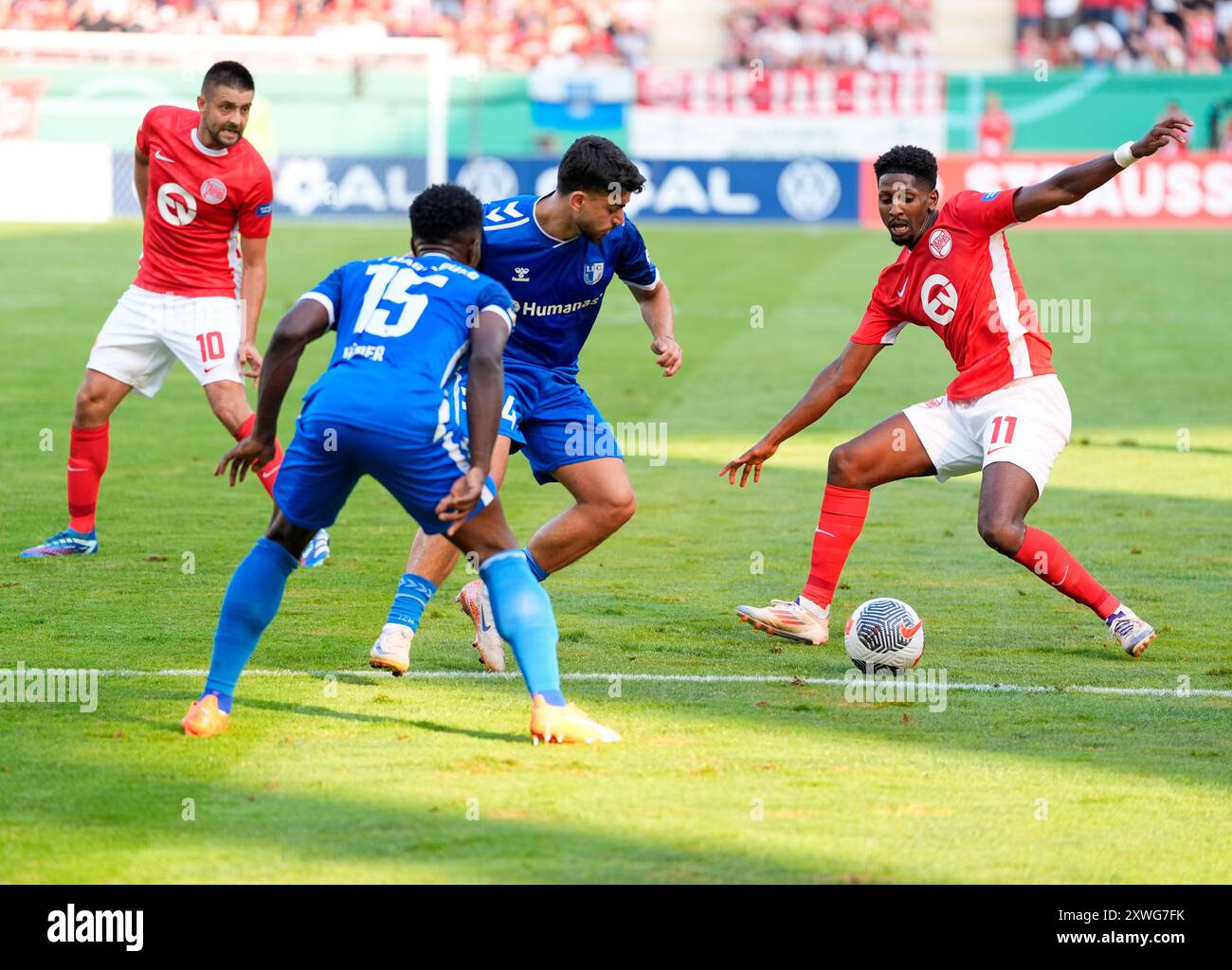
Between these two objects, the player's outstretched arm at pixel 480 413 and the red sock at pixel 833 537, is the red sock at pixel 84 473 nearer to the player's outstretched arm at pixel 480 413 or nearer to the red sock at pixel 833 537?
the red sock at pixel 833 537

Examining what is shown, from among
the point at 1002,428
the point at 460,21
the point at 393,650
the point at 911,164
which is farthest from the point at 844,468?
the point at 460,21

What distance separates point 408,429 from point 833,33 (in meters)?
37.6

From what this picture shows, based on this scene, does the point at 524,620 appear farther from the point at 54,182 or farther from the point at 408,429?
the point at 54,182

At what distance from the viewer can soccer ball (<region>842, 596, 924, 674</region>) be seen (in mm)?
6734

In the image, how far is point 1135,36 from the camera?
131ft

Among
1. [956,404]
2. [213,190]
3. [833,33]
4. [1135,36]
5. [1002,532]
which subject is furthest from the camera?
[833,33]

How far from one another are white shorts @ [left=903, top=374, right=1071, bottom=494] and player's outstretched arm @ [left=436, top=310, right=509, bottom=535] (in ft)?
8.39

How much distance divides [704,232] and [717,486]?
21.4 metres

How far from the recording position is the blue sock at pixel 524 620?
18.2ft

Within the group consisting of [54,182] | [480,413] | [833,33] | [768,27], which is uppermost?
[768,27]

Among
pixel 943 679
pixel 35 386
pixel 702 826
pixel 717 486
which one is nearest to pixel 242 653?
pixel 702 826

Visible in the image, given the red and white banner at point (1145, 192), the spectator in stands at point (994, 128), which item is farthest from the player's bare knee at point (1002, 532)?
the spectator in stands at point (994, 128)

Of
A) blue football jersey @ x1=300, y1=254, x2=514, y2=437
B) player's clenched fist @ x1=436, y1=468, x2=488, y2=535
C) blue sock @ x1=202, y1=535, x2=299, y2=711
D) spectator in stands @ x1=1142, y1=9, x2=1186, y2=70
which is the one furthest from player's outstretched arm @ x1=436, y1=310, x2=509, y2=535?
spectator in stands @ x1=1142, y1=9, x2=1186, y2=70

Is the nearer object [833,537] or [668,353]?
[668,353]
